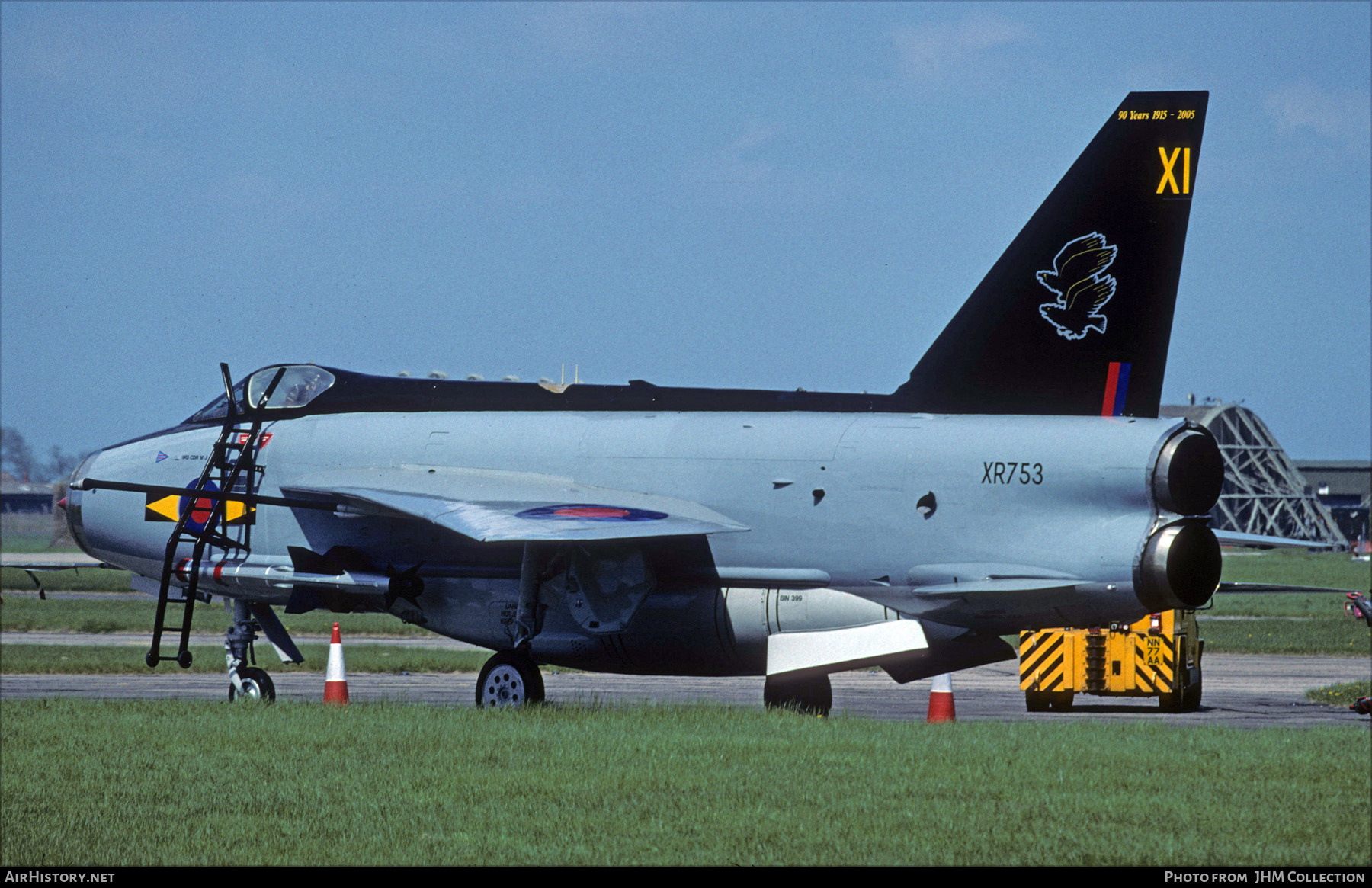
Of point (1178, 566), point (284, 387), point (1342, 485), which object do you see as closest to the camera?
point (1178, 566)

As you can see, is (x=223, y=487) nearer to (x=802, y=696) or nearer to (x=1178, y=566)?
(x=802, y=696)

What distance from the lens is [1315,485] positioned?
407 feet

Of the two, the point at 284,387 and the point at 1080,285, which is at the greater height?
the point at 1080,285

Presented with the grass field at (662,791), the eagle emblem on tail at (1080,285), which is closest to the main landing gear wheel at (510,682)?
the grass field at (662,791)

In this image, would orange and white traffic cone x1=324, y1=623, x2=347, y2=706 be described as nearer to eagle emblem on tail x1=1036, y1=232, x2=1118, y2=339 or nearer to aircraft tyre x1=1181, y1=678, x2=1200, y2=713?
eagle emblem on tail x1=1036, y1=232, x2=1118, y2=339

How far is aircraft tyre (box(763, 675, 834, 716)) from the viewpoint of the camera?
48.0 ft

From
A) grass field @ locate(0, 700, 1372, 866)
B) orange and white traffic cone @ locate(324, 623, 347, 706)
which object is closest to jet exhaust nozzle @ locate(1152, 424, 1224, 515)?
grass field @ locate(0, 700, 1372, 866)

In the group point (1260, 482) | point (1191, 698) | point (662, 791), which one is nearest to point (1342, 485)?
point (1260, 482)

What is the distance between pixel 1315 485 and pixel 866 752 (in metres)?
124

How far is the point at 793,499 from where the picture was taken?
1302 centimetres

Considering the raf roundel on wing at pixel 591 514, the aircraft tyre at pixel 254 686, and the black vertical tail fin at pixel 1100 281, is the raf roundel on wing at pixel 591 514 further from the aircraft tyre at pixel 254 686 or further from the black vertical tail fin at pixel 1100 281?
the aircraft tyre at pixel 254 686

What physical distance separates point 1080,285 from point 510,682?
633 centimetres
